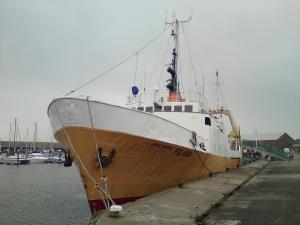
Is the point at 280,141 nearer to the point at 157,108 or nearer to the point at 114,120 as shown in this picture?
the point at 157,108

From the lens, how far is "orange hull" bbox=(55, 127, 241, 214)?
36.6ft

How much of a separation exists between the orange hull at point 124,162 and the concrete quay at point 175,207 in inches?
28.1

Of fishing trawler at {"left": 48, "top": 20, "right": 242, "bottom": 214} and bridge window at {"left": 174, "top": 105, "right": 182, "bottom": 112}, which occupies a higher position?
bridge window at {"left": 174, "top": 105, "right": 182, "bottom": 112}

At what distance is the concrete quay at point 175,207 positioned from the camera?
840 cm

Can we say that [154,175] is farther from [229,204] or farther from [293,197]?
[293,197]

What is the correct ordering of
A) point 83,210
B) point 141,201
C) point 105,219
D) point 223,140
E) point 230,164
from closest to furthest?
point 105,219
point 141,201
point 83,210
point 223,140
point 230,164

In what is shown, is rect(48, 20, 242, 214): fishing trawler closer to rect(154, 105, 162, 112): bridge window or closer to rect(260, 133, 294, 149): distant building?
rect(154, 105, 162, 112): bridge window

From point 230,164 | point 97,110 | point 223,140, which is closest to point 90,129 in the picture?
point 97,110

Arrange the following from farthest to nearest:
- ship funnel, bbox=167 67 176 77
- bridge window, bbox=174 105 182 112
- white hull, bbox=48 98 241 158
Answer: ship funnel, bbox=167 67 176 77 → bridge window, bbox=174 105 182 112 → white hull, bbox=48 98 241 158

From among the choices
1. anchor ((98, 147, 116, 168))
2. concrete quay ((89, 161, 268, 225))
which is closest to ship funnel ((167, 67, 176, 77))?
concrete quay ((89, 161, 268, 225))

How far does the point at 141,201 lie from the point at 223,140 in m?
11.8

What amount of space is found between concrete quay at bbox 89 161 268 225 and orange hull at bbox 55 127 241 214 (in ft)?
2.34

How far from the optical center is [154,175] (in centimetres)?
1266

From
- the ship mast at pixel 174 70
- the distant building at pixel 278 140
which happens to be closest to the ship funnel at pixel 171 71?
the ship mast at pixel 174 70
